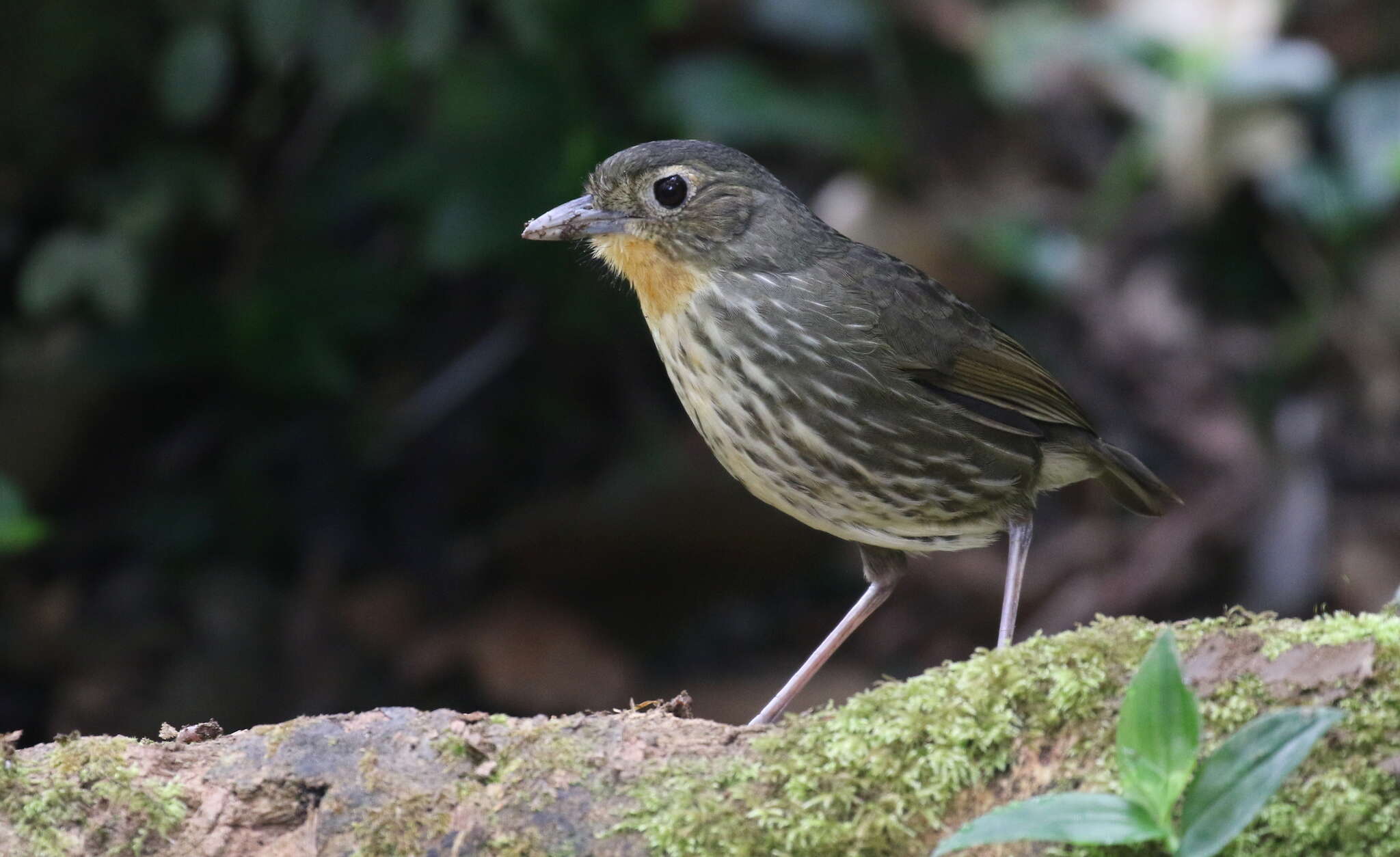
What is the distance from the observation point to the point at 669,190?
3.59 metres

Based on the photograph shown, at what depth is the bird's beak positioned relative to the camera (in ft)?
11.8

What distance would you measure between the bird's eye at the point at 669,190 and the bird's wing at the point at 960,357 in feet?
1.58

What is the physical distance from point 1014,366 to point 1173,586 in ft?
9.19

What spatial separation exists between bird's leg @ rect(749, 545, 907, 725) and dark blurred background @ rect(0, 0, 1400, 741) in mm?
1936

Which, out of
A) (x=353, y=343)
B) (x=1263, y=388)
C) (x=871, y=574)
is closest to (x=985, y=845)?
(x=871, y=574)

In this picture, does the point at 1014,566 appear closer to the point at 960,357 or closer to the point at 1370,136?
the point at 960,357

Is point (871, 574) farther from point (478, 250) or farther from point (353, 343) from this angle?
point (353, 343)

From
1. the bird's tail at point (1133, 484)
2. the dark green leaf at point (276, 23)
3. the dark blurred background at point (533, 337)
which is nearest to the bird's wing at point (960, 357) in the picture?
the bird's tail at point (1133, 484)

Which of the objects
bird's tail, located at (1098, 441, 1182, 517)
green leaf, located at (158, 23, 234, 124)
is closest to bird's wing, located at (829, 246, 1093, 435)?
bird's tail, located at (1098, 441, 1182, 517)

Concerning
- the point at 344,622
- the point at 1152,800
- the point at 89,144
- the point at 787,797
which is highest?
the point at 89,144

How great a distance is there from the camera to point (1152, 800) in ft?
6.61

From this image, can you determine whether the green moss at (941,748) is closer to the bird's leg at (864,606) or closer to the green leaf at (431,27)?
the bird's leg at (864,606)

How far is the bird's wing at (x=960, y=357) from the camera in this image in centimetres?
361

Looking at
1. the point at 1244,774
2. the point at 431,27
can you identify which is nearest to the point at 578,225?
the point at 431,27
